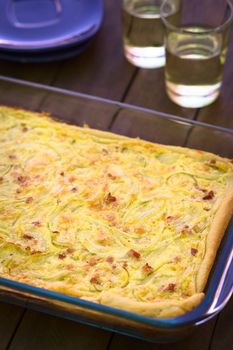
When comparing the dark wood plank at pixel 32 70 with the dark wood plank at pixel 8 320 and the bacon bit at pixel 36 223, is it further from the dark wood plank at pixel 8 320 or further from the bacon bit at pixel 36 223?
the dark wood plank at pixel 8 320

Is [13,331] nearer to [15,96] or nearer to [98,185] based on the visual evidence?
[98,185]

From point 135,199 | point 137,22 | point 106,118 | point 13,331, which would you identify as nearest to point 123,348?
point 13,331

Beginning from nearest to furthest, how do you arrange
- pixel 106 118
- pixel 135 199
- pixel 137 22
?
pixel 135 199
pixel 106 118
pixel 137 22

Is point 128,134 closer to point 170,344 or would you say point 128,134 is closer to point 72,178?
point 72,178

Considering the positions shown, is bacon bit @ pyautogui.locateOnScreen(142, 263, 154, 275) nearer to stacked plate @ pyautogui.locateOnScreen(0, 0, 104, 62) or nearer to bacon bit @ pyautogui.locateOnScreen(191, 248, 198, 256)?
bacon bit @ pyautogui.locateOnScreen(191, 248, 198, 256)

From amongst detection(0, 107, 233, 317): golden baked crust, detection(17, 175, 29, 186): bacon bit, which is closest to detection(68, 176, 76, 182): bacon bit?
detection(0, 107, 233, 317): golden baked crust

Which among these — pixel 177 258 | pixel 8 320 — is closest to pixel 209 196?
pixel 177 258
